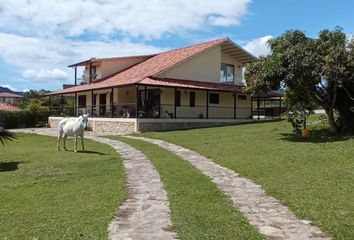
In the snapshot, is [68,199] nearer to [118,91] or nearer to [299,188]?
[299,188]

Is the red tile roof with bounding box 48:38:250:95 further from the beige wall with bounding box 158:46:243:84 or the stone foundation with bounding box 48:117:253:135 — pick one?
the stone foundation with bounding box 48:117:253:135

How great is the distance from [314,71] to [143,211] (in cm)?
1338

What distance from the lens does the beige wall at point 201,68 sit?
3703cm

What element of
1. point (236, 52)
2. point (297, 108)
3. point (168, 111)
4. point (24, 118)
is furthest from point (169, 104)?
point (24, 118)

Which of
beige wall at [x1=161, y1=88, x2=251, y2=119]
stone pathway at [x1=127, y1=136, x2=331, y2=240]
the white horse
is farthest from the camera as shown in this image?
beige wall at [x1=161, y1=88, x2=251, y2=119]

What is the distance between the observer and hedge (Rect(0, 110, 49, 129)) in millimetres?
45094

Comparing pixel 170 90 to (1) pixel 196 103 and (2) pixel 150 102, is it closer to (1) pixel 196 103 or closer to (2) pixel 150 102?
(2) pixel 150 102

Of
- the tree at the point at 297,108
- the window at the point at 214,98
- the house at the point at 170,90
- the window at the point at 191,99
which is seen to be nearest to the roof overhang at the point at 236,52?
the house at the point at 170,90

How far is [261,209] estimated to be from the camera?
28.6 ft

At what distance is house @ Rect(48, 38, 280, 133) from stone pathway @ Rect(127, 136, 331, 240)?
19.5 metres

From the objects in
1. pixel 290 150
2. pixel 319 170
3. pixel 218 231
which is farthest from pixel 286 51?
pixel 218 231

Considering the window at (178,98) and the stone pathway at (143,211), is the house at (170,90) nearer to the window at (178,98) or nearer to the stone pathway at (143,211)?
the window at (178,98)

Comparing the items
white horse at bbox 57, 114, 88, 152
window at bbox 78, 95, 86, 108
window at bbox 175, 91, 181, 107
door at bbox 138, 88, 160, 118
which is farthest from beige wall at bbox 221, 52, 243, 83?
white horse at bbox 57, 114, 88, 152

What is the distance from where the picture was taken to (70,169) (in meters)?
14.5
